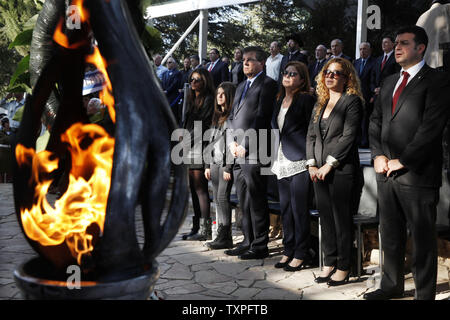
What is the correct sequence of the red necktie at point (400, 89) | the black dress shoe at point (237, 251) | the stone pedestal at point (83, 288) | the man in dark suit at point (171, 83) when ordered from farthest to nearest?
the man in dark suit at point (171, 83) < the black dress shoe at point (237, 251) < the red necktie at point (400, 89) < the stone pedestal at point (83, 288)

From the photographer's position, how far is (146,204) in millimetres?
2145

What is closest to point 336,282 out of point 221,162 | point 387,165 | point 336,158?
point 336,158

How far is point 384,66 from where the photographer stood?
8.78 m

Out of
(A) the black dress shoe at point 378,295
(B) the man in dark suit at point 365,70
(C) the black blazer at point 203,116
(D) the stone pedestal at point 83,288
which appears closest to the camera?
(D) the stone pedestal at point 83,288

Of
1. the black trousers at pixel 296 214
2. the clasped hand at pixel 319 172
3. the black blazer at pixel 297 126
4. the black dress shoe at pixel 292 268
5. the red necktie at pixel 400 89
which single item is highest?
the red necktie at pixel 400 89

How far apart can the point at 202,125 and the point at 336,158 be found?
213 centimetres

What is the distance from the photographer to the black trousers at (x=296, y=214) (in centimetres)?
498

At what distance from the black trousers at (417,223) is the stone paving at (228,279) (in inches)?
17.7

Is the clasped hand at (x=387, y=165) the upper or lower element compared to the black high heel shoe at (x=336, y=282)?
upper

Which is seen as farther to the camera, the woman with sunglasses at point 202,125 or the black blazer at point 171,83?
the black blazer at point 171,83

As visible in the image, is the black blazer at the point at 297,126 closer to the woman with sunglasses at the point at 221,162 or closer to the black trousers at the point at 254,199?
the black trousers at the point at 254,199

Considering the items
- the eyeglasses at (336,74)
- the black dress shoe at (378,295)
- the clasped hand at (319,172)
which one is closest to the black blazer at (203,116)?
the clasped hand at (319,172)

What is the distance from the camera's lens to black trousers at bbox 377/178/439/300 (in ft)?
12.5

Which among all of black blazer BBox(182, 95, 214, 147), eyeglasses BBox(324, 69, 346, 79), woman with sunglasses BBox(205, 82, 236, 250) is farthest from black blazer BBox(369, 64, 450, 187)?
black blazer BBox(182, 95, 214, 147)
